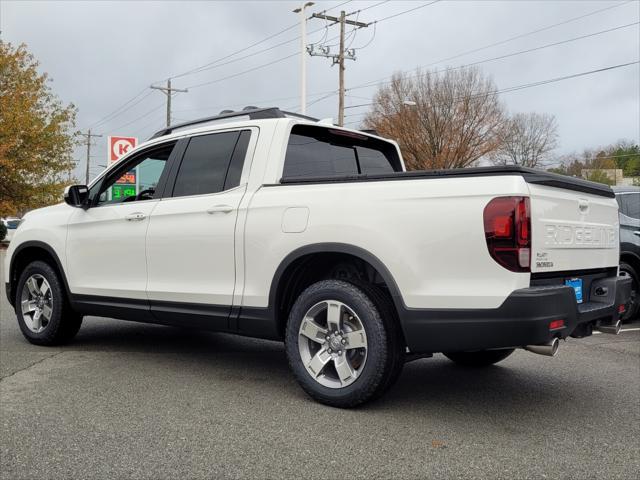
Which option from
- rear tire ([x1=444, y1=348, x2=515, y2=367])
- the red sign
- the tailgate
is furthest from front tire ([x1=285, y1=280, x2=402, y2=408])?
the red sign

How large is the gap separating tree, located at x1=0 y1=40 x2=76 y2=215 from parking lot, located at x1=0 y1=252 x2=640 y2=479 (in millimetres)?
24121

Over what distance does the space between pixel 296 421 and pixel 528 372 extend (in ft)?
7.49

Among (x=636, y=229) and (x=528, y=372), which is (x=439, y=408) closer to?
(x=528, y=372)

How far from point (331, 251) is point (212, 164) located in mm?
1441

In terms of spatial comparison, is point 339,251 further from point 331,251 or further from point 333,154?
point 333,154

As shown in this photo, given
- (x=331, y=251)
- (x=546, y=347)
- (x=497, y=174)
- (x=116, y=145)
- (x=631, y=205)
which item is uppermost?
(x=116, y=145)

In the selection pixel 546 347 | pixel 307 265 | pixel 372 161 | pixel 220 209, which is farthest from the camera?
pixel 372 161

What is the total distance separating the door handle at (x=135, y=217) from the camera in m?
5.04

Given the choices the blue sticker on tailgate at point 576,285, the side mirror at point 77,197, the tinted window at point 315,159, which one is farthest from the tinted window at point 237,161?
the blue sticker on tailgate at point 576,285

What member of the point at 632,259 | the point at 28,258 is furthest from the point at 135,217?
the point at 632,259

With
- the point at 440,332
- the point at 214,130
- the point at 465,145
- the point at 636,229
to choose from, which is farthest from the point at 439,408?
the point at 465,145

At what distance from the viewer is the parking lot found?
119 inches

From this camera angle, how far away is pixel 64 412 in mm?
3809

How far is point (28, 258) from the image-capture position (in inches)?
246
